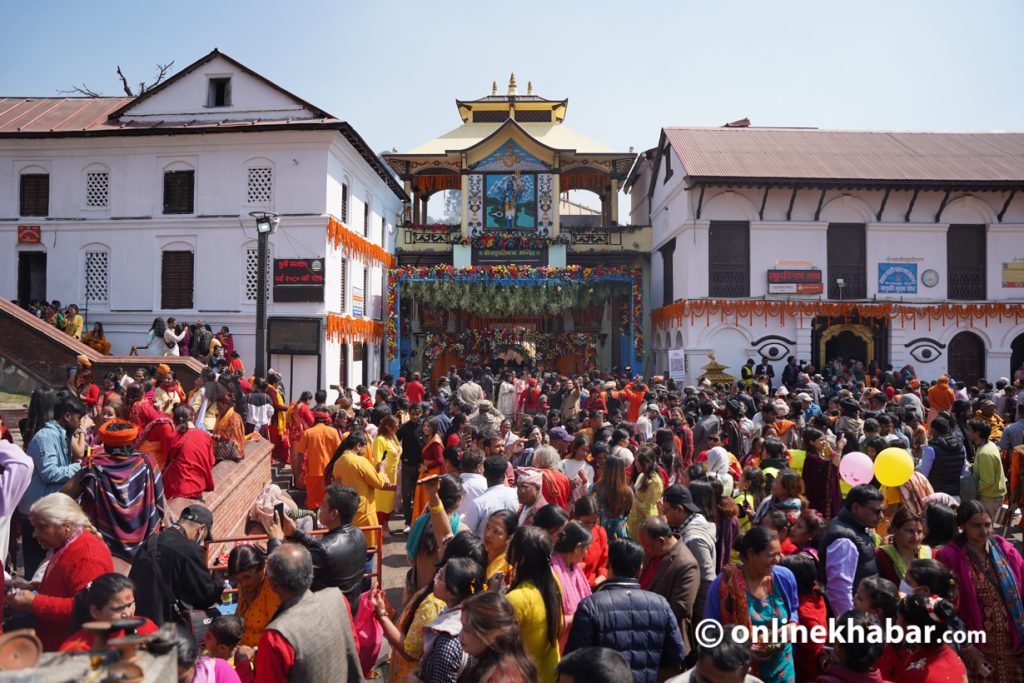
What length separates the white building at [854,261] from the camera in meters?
23.6

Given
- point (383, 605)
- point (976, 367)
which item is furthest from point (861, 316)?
point (383, 605)

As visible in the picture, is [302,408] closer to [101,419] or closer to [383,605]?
[101,419]

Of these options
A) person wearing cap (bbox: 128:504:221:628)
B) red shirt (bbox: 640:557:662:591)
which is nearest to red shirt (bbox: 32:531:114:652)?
person wearing cap (bbox: 128:504:221:628)

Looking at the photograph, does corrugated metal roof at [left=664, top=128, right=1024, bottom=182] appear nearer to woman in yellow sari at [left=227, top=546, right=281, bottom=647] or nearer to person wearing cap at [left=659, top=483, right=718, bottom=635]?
person wearing cap at [left=659, top=483, right=718, bottom=635]

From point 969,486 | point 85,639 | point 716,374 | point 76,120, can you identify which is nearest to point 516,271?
point 716,374

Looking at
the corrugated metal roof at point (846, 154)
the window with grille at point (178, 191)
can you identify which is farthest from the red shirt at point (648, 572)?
the window with grille at point (178, 191)

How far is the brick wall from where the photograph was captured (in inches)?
302

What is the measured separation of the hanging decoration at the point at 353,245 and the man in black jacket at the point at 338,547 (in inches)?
671

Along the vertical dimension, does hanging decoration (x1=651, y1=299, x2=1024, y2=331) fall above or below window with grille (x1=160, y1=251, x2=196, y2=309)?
below

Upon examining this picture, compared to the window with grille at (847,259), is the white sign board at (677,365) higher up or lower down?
lower down

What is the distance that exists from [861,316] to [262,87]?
2017cm

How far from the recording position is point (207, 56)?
21594mm

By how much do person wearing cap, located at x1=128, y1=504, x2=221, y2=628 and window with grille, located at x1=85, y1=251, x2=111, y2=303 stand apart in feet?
66.9

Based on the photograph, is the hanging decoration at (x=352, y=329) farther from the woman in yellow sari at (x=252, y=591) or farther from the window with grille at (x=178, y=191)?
the woman in yellow sari at (x=252, y=591)
